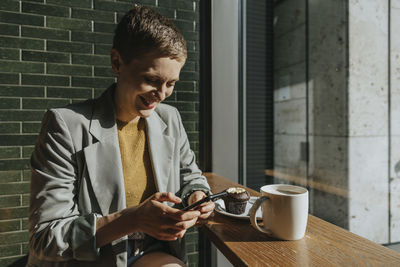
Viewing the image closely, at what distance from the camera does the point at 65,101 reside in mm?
1971

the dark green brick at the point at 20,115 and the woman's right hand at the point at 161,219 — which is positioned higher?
the dark green brick at the point at 20,115

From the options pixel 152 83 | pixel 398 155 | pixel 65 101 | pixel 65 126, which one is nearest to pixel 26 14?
pixel 65 101

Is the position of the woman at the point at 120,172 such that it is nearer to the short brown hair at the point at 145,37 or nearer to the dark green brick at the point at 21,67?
the short brown hair at the point at 145,37

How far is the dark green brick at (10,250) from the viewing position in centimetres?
187

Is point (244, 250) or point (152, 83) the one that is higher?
point (152, 83)

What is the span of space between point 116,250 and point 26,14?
173 centimetres

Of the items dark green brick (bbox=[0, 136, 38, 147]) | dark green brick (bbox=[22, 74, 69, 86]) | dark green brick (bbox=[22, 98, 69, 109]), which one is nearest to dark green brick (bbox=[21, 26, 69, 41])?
dark green brick (bbox=[22, 74, 69, 86])

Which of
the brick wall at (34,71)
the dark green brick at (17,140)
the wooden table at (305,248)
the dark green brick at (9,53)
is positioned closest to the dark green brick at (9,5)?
the brick wall at (34,71)

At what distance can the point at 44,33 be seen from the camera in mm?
1920

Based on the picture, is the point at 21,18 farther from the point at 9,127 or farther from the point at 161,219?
the point at 161,219

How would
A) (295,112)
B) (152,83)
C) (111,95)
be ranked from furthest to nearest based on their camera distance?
(295,112) < (111,95) < (152,83)

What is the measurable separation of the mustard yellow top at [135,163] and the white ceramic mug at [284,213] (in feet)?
1.60

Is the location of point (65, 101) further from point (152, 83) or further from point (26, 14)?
point (152, 83)

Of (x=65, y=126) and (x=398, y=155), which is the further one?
(x=398, y=155)
